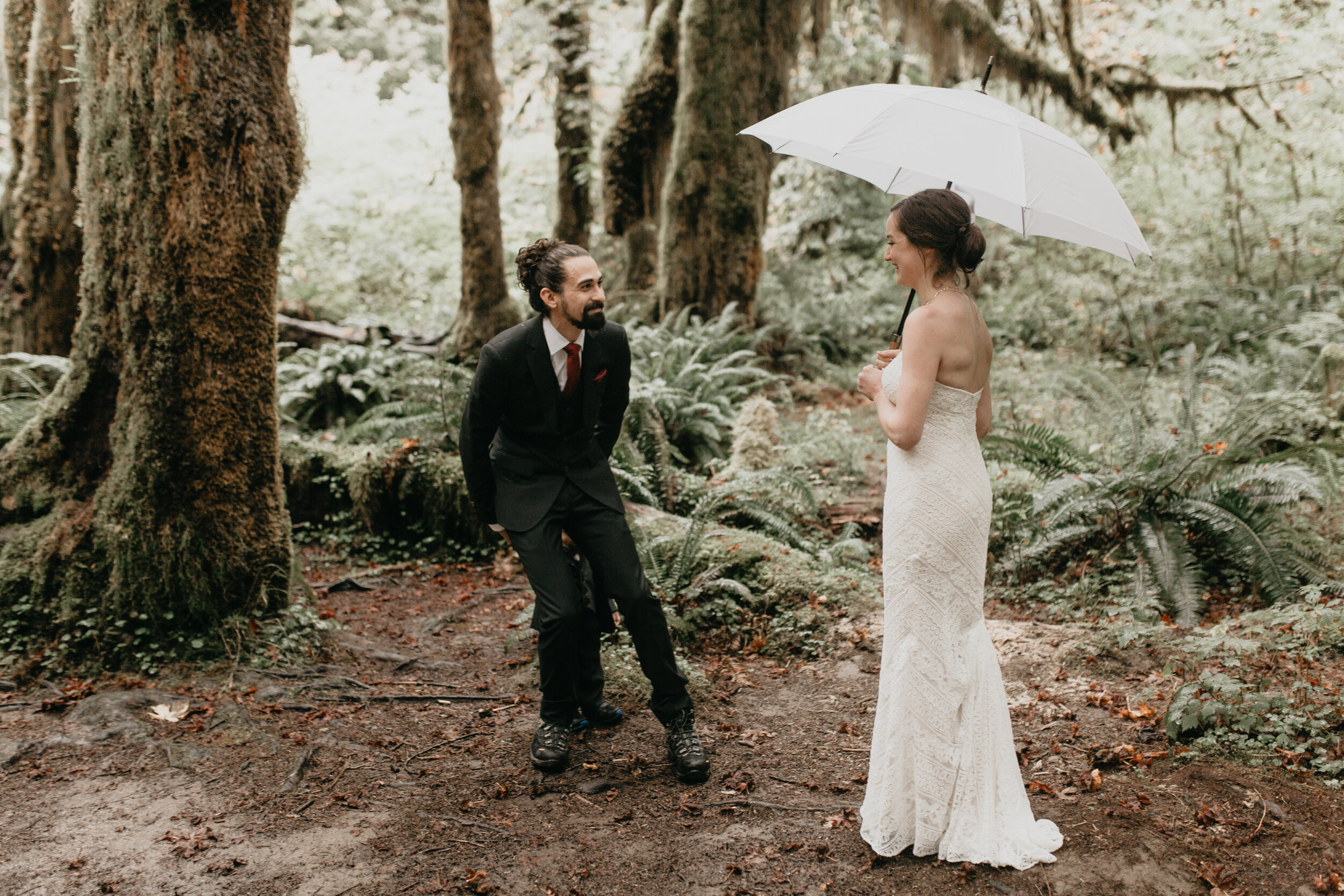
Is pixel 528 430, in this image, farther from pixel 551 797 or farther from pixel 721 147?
pixel 721 147

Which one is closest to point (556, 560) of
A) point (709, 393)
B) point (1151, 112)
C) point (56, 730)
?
point (56, 730)

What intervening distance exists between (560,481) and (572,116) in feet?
36.4

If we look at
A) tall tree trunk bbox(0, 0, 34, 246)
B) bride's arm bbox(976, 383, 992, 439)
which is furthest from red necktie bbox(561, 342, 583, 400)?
tall tree trunk bbox(0, 0, 34, 246)

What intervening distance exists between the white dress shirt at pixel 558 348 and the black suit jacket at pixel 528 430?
0.02 metres

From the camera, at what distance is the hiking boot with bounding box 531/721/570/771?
150 inches

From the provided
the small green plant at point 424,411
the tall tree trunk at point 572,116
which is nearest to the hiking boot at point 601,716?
the small green plant at point 424,411

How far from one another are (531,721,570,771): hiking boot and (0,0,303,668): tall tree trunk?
2.05 meters

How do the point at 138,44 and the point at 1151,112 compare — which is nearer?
the point at 138,44

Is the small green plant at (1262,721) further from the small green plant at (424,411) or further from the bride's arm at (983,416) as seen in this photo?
the small green plant at (424,411)

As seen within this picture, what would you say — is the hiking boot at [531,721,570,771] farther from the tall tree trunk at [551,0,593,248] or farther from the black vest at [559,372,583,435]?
the tall tree trunk at [551,0,593,248]

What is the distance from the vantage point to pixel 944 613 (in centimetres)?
309

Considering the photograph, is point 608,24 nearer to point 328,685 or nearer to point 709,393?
point 709,393

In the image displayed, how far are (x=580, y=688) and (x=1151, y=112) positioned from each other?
1528 cm

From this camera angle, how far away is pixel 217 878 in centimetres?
300
